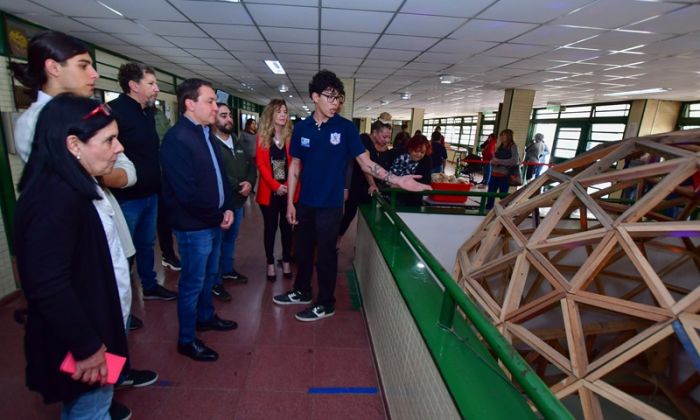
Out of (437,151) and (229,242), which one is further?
(437,151)

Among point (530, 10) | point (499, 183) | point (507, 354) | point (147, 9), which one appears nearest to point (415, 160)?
point (530, 10)

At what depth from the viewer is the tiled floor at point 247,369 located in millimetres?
1893

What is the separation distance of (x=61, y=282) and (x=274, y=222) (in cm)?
230

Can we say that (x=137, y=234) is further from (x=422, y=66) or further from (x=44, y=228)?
(x=422, y=66)

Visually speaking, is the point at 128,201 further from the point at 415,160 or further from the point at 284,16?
the point at 284,16

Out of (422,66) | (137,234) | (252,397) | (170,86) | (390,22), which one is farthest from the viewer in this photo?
(170,86)

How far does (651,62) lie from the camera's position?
511cm

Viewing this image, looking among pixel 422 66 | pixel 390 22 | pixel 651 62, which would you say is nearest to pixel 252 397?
pixel 390 22

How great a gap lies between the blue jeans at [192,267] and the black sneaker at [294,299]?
0.82 m

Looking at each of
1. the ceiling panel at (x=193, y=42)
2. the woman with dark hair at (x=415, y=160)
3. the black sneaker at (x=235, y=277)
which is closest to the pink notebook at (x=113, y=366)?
the black sneaker at (x=235, y=277)

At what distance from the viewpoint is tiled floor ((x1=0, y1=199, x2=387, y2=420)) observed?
1.89m

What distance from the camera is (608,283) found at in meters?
2.85

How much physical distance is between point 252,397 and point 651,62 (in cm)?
684

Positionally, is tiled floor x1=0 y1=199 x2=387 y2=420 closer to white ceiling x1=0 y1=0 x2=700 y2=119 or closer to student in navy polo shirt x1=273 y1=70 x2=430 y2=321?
student in navy polo shirt x1=273 y1=70 x2=430 y2=321
